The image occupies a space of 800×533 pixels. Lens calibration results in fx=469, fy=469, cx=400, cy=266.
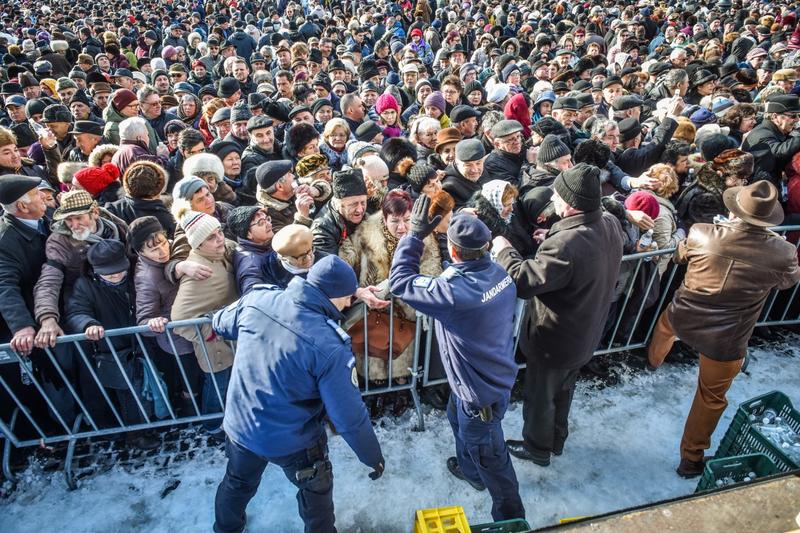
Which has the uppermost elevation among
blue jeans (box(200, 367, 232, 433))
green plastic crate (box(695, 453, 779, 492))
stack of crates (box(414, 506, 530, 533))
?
stack of crates (box(414, 506, 530, 533))

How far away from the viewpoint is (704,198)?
4.53 meters

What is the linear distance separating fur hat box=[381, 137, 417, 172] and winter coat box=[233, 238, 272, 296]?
2013mm

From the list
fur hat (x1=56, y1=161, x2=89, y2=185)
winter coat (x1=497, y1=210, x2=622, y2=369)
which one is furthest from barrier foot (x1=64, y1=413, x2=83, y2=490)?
winter coat (x1=497, y1=210, x2=622, y2=369)

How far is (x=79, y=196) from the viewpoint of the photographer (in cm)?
350

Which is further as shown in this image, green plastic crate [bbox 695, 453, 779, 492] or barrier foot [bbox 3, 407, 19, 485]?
barrier foot [bbox 3, 407, 19, 485]

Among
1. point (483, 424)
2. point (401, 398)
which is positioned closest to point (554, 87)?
point (401, 398)

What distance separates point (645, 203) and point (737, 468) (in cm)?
213

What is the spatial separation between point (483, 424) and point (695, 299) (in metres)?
1.98

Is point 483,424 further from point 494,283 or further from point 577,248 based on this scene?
point 577,248

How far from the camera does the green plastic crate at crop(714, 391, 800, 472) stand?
3.20m

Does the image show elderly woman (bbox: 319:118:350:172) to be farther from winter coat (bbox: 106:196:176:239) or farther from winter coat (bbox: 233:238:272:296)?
winter coat (bbox: 233:238:272:296)

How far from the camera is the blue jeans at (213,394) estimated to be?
392 centimetres

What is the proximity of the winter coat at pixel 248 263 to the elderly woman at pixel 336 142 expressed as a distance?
251 centimetres

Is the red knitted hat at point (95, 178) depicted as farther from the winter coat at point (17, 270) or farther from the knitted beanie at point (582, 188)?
the knitted beanie at point (582, 188)
